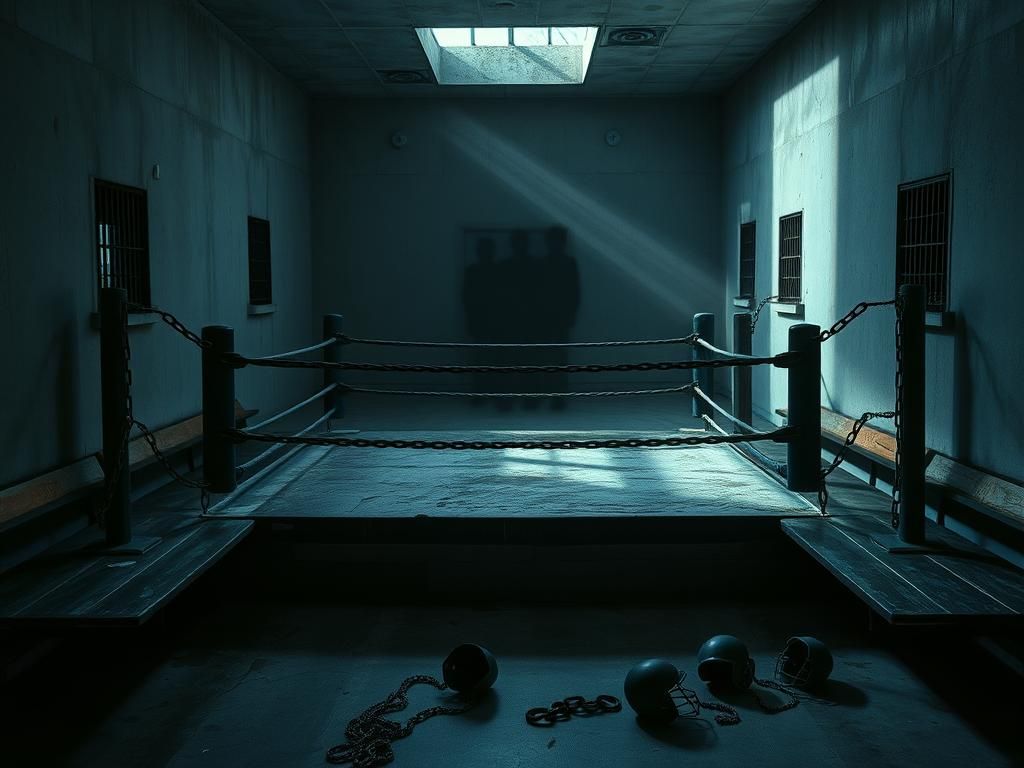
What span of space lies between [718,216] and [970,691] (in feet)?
30.4

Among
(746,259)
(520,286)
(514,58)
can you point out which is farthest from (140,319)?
(746,259)

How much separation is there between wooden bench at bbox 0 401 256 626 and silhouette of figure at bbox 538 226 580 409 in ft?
24.7

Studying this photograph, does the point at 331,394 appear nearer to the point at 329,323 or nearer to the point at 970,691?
the point at 329,323

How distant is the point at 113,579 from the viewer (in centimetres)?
414

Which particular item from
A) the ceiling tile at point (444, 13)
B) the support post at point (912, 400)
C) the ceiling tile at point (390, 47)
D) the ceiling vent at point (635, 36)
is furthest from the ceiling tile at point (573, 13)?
the support post at point (912, 400)

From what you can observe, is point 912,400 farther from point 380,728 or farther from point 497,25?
point 497,25

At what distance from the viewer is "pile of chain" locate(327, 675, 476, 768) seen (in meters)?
3.27

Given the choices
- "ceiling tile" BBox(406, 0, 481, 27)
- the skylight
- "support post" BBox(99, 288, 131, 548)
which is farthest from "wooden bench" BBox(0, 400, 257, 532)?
the skylight

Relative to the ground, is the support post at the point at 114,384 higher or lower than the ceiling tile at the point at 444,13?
lower

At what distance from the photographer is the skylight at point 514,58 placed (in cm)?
1141

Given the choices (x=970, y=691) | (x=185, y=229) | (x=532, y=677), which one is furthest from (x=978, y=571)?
(x=185, y=229)

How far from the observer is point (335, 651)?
170 inches

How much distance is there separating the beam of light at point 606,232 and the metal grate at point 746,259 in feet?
3.57

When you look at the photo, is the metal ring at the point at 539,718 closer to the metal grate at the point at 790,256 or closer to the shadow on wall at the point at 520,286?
the metal grate at the point at 790,256
